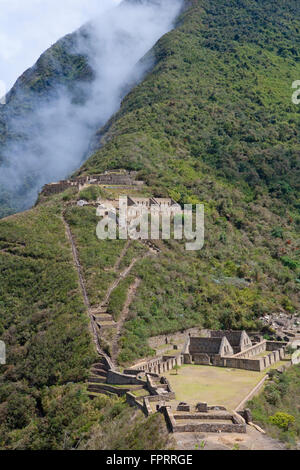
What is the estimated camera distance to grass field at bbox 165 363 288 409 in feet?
115

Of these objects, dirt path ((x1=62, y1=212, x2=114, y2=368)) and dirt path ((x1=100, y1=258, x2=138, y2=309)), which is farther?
dirt path ((x1=100, y1=258, x2=138, y2=309))

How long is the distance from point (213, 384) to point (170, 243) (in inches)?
1089

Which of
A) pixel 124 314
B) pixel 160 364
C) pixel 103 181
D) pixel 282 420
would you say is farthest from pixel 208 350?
pixel 103 181

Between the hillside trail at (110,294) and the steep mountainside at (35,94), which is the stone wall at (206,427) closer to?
the hillside trail at (110,294)

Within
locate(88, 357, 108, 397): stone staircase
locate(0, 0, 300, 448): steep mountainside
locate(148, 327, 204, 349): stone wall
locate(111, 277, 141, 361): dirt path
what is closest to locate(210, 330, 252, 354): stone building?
locate(148, 327, 204, 349): stone wall

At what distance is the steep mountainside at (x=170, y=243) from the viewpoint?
43.5 m

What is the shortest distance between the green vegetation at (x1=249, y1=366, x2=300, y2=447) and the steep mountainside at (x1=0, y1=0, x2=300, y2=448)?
6223 mm

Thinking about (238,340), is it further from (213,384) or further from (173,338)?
(213,384)

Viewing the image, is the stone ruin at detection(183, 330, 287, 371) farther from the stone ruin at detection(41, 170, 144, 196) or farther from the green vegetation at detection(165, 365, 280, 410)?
the stone ruin at detection(41, 170, 144, 196)

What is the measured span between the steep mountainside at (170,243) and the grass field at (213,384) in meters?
4.02
